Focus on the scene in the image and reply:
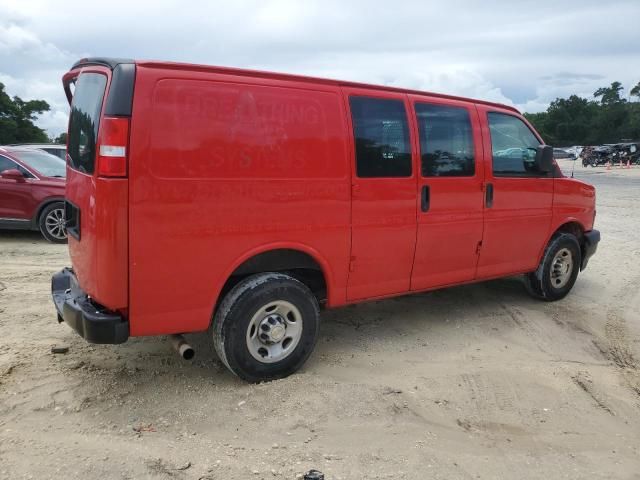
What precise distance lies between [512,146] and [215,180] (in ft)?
10.4

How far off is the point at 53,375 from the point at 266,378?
4.92 feet

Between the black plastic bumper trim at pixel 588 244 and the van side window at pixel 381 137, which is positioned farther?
the black plastic bumper trim at pixel 588 244

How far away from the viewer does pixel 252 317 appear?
3.71 m

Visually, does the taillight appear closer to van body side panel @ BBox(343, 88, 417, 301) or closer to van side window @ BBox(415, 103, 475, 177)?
van body side panel @ BBox(343, 88, 417, 301)

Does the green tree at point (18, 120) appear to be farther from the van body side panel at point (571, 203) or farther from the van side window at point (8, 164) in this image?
the van body side panel at point (571, 203)

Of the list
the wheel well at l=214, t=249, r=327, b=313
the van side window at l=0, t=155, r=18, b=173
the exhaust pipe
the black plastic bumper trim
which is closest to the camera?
the exhaust pipe

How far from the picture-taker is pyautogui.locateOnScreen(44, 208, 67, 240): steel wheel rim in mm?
8914

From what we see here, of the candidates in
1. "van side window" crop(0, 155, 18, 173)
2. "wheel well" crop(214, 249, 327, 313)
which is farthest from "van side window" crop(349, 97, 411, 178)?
"van side window" crop(0, 155, 18, 173)

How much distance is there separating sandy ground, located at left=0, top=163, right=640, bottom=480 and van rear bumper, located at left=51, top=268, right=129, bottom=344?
49 centimetres

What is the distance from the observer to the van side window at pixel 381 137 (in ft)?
13.5

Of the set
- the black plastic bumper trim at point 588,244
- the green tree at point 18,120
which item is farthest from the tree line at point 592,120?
the black plastic bumper trim at point 588,244

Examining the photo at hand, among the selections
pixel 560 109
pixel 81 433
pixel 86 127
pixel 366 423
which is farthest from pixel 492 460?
pixel 560 109

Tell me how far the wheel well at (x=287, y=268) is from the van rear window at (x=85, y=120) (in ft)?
3.79

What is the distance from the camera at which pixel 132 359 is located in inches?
165
